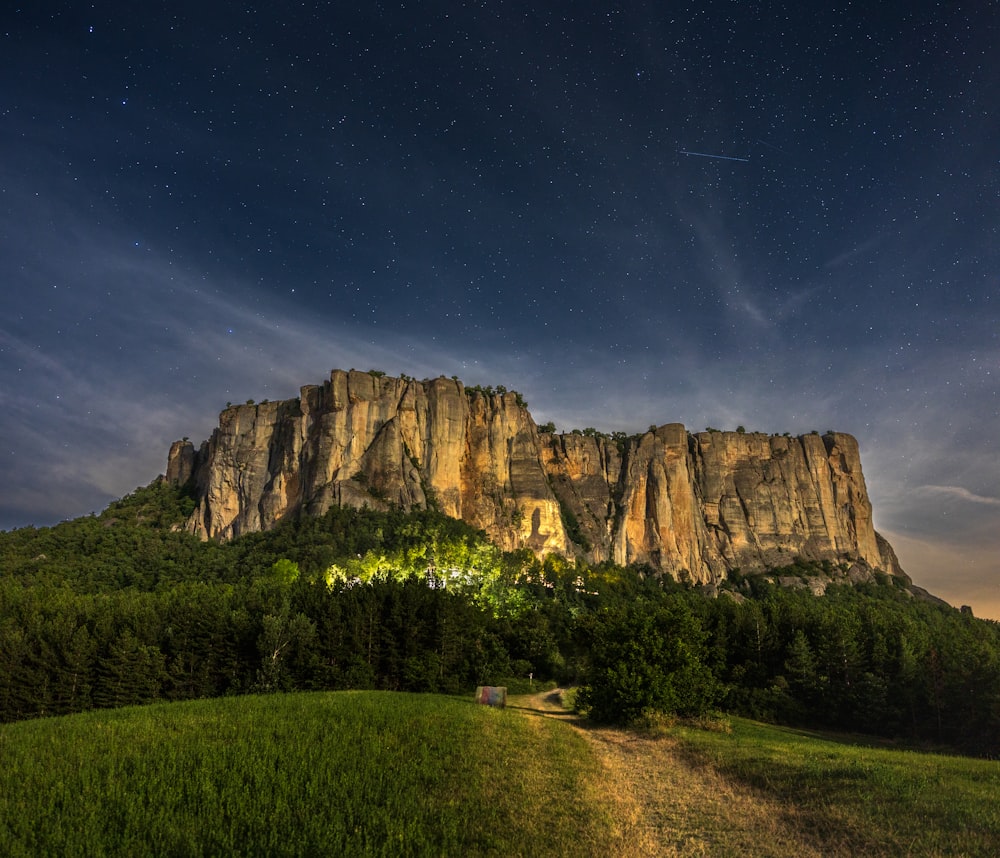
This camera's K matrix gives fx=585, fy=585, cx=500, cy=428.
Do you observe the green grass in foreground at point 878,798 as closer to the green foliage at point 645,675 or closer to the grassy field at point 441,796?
the grassy field at point 441,796

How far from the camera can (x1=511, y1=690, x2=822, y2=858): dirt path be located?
1002 cm

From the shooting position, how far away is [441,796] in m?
11.6

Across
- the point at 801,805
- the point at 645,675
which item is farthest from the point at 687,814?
the point at 645,675

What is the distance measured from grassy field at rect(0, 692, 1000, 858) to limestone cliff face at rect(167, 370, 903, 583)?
329ft

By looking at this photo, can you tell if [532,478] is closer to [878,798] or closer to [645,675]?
[645,675]

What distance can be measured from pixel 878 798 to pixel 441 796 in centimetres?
897

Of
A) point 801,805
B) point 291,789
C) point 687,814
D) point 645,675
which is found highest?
point 645,675

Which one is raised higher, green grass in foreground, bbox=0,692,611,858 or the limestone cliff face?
the limestone cliff face

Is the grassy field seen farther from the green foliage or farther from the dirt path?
the green foliage

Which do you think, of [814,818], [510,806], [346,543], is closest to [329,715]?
[510,806]

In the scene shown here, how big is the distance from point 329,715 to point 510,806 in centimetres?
1263

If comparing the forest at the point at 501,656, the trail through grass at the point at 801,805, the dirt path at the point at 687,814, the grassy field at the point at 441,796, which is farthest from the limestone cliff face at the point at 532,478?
the trail through grass at the point at 801,805

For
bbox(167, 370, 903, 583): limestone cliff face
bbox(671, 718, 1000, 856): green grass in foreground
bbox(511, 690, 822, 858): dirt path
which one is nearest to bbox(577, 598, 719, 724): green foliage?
bbox(511, 690, 822, 858): dirt path

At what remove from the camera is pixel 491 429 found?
150 metres
